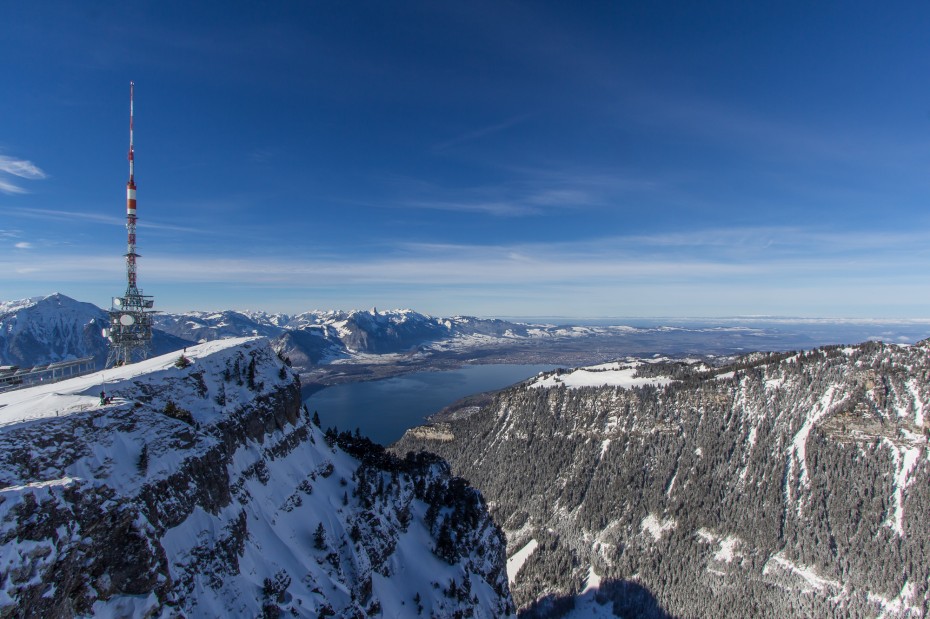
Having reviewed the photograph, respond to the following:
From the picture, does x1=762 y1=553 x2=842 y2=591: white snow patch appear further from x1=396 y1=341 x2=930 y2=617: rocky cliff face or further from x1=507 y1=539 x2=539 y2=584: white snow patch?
x1=507 y1=539 x2=539 y2=584: white snow patch

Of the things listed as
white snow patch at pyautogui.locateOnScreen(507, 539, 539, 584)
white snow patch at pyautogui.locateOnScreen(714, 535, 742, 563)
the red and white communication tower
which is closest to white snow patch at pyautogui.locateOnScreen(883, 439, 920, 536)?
white snow patch at pyautogui.locateOnScreen(714, 535, 742, 563)

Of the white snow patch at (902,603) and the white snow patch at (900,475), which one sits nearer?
the white snow patch at (902,603)

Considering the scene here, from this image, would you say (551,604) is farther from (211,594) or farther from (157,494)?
(157,494)

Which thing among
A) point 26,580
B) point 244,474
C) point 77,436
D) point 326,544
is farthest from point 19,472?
point 326,544

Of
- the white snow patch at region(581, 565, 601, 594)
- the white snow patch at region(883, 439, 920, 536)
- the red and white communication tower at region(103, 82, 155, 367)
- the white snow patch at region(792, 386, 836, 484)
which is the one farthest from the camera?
the white snow patch at region(792, 386, 836, 484)

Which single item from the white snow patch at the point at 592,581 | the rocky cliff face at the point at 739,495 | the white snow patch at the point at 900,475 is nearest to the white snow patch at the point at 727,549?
the rocky cliff face at the point at 739,495

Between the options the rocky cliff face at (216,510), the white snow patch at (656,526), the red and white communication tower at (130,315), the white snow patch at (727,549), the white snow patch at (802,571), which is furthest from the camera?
the white snow patch at (656,526)

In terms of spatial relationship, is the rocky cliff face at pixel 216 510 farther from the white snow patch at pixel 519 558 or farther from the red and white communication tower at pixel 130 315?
the white snow patch at pixel 519 558
